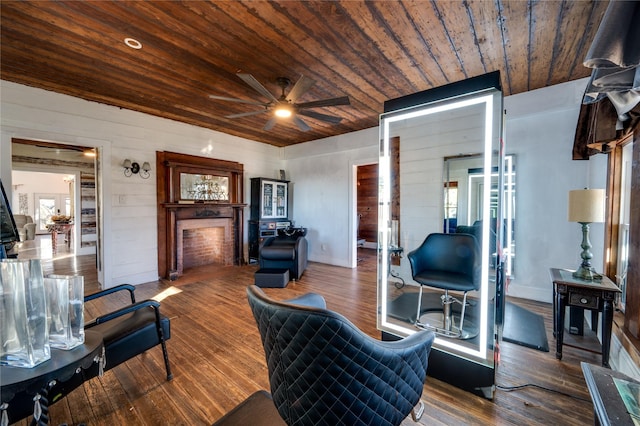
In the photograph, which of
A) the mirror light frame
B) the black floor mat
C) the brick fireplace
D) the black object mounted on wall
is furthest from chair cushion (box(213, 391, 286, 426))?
the brick fireplace

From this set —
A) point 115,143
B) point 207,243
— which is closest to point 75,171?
point 115,143

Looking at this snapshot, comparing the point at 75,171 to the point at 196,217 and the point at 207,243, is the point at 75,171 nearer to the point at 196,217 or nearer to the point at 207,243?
the point at 207,243

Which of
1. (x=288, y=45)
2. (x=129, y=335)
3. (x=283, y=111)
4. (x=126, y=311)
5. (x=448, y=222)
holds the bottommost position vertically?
(x=129, y=335)

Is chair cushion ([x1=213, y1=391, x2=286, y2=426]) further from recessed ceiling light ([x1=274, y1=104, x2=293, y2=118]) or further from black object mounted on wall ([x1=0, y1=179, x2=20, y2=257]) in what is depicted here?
recessed ceiling light ([x1=274, y1=104, x2=293, y2=118])

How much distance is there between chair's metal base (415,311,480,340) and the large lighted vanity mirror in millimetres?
10

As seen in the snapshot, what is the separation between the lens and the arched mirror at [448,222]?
1657 millimetres

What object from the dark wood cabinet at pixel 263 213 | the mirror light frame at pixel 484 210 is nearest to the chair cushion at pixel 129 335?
the mirror light frame at pixel 484 210

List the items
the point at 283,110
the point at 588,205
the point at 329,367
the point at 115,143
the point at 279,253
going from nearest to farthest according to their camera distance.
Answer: the point at 329,367 < the point at 588,205 < the point at 283,110 < the point at 115,143 < the point at 279,253

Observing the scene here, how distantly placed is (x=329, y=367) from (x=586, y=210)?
2.47 m

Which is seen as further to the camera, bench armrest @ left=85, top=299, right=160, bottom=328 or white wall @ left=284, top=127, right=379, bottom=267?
white wall @ left=284, top=127, right=379, bottom=267

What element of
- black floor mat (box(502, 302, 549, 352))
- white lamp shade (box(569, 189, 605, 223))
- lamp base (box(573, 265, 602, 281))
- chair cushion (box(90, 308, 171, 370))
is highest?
white lamp shade (box(569, 189, 605, 223))

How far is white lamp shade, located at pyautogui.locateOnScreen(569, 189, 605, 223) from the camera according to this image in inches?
79.4

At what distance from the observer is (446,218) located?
3.68 metres

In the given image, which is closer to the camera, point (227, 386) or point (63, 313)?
Result: point (63, 313)
